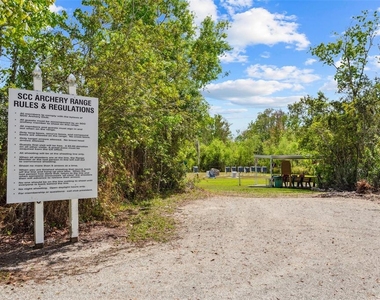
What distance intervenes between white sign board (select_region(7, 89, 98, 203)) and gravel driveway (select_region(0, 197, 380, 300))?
39.2 inches

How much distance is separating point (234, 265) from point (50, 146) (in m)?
3.26

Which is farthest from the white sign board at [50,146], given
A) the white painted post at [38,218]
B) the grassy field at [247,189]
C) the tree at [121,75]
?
the grassy field at [247,189]

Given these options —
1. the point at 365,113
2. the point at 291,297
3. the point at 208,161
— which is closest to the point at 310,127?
the point at 365,113

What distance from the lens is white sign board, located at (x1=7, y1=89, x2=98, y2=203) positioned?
5.39 m

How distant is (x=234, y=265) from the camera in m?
4.81

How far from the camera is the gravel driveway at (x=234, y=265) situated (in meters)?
3.88

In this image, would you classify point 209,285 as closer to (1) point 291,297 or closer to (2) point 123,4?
(1) point 291,297

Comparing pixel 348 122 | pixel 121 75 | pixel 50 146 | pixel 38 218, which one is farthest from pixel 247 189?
pixel 50 146

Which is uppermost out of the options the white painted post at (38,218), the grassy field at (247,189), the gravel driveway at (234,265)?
the white painted post at (38,218)

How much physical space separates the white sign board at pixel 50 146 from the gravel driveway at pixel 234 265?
1.00 meters

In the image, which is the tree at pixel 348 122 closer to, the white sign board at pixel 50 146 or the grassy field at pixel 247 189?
the grassy field at pixel 247 189

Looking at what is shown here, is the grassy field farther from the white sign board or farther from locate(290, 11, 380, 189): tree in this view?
the white sign board

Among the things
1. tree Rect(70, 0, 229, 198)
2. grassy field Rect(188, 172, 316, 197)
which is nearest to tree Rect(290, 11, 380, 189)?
grassy field Rect(188, 172, 316, 197)

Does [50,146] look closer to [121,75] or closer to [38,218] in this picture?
[38,218]
